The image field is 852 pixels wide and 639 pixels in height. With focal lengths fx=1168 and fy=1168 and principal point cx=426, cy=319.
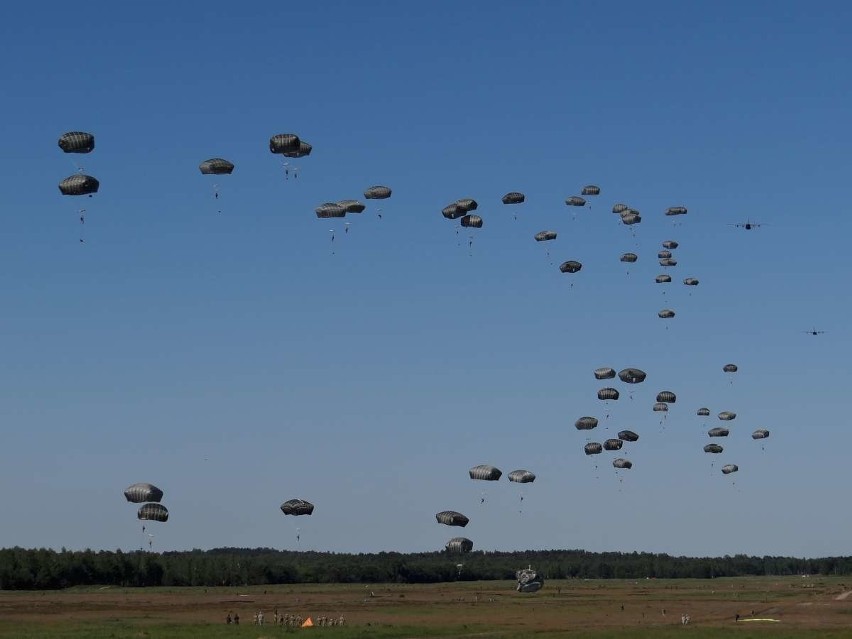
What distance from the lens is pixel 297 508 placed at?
120750mm

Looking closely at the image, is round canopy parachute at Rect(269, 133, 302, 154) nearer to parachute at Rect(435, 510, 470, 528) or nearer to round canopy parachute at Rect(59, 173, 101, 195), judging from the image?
round canopy parachute at Rect(59, 173, 101, 195)

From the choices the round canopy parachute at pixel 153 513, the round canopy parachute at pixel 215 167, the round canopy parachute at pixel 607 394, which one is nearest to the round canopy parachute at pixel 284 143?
the round canopy parachute at pixel 215 167

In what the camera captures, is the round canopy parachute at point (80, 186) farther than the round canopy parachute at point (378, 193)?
No

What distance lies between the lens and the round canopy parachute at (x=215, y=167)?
4048 inches

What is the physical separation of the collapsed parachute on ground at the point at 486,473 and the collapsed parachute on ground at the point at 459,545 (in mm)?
12928

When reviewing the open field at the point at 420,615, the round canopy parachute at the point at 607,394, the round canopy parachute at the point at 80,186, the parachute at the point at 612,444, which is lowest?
the open field at the point at 420,615

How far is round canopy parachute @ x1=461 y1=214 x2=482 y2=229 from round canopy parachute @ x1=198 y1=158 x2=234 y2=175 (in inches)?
958

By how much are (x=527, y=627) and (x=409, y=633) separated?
14110 millimetres

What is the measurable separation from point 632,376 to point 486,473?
2169 centimetres

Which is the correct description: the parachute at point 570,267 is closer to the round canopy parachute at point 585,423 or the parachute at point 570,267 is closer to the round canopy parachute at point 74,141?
the round canopy parachute at point 585,423

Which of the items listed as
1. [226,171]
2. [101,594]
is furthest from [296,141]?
[101,594]

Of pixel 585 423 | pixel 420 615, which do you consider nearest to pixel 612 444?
pixel 585 423

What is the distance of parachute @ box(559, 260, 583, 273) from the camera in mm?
125806

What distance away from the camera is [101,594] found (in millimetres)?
190125
